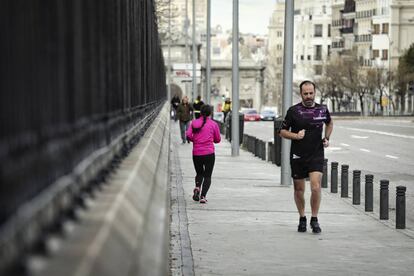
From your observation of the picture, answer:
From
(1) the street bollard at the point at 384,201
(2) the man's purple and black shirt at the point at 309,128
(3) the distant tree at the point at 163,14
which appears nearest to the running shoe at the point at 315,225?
(2) the man's purple and black shirt at the point at 309,128

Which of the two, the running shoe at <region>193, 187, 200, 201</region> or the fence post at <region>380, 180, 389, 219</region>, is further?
the running shoe at <region>193, 187, 200, 201</region>

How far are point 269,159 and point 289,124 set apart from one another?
19.2 metres

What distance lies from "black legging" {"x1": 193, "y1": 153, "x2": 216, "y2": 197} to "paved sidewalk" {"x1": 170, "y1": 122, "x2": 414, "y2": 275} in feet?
1.06

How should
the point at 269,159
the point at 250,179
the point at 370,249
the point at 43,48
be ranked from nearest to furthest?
the point at 43,48
the point at 370,249
the point at 250,179
the point at 269,159

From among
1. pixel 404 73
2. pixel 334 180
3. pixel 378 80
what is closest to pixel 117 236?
pixel 334 180

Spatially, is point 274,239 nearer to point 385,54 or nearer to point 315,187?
point 315,187

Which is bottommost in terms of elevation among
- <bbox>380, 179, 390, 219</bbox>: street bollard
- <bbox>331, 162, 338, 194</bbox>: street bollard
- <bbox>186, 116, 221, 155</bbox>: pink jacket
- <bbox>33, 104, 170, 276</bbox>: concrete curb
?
<bbox>331, 162, 338, 194</bbox>: street bollard

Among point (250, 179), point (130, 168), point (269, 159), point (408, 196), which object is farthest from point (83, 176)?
point (269, 159)

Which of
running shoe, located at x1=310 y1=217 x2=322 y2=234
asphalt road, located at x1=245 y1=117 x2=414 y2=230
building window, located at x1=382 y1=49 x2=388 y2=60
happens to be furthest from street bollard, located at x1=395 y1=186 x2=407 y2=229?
building window, located at x1=382 y1=49 x2=388 y2=60

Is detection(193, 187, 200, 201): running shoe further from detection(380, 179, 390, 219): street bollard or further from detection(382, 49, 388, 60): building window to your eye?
detection(382, 49, 388, 60): building window

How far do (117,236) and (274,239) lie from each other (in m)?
11.2

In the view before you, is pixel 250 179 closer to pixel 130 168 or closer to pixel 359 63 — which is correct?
pixel 130 168

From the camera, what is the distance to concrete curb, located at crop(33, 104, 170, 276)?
2549mm

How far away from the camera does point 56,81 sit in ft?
11.9
